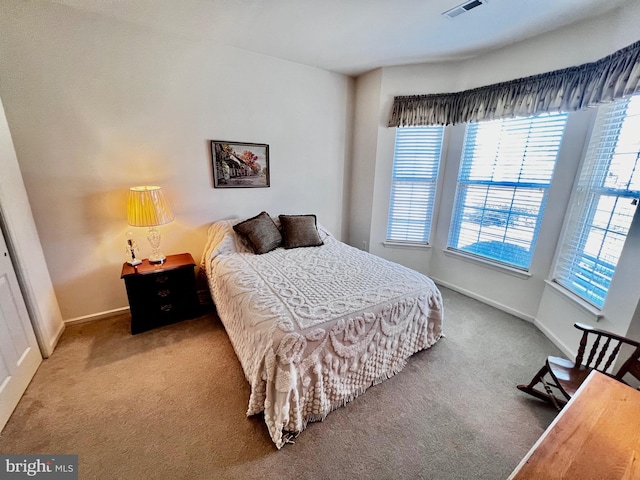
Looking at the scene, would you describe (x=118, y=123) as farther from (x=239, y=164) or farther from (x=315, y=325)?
(x=315, y=325)

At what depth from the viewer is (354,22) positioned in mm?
2094

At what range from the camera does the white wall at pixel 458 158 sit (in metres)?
1.97

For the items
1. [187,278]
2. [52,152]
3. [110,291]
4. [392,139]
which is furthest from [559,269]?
[52,152]

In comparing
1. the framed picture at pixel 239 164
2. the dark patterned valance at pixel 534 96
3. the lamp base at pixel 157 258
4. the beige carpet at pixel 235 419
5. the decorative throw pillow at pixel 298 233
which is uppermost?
the dark patterned valance at pixel 534 96

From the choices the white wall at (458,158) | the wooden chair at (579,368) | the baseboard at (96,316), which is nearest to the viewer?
the wooden chair at (579,368)

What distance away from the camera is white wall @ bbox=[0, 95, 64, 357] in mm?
1738

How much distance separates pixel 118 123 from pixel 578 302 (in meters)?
4.13

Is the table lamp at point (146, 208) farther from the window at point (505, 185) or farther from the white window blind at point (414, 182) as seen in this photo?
the window at point (505, 185)

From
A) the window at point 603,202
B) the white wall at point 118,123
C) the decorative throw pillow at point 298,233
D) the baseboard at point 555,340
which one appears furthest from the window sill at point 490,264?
the white wall at point 118,123

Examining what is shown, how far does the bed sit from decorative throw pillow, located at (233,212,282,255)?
0.22m

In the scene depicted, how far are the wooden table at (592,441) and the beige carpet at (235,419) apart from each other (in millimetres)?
712

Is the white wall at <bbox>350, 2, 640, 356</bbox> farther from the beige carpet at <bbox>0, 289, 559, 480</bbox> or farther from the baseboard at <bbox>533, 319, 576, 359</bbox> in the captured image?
the beige carpet at <bbox>0, 289, 559, 480</bbox>

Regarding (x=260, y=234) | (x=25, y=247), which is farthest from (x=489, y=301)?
(x=25, y=247)

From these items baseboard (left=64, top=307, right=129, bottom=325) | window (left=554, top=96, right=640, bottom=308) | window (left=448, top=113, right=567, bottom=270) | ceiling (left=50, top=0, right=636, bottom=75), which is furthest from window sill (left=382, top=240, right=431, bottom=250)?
baseboard (left=64, top=307, right=129, bottom=325)
